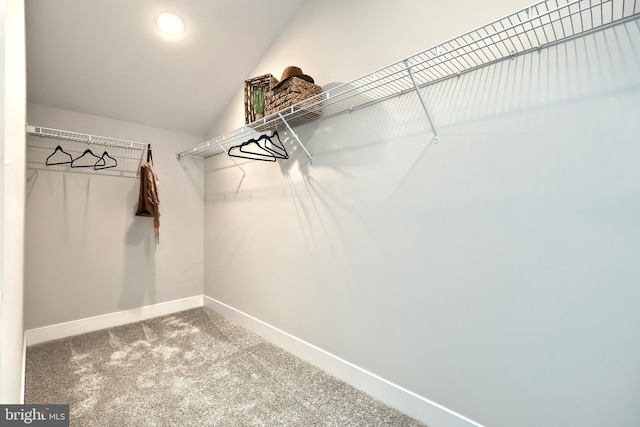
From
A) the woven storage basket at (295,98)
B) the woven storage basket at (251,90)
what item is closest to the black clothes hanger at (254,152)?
the woven storage basket at (251,90)

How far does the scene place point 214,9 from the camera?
7.63 feet

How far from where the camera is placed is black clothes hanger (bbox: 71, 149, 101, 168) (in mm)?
2865

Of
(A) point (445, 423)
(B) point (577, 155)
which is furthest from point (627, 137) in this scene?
(A) point (445, 423)

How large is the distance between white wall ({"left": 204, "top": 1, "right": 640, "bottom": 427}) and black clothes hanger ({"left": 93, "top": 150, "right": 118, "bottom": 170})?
2.08 metres

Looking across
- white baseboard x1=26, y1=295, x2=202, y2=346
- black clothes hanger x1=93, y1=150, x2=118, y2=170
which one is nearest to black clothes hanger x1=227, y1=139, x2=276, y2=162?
black clothes hanger x1=93, y1=150, x2=118, y2=170

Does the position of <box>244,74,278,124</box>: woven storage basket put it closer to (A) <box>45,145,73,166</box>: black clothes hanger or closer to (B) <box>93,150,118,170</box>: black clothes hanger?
(B) <box>93,150,118,170</box>: black clothes hanger

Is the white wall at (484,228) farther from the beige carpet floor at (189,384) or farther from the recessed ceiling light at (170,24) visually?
the recessed ceiling light at (170,24)

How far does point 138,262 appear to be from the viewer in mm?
3234

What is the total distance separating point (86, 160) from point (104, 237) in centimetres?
77

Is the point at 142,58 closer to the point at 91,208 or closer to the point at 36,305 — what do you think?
the point at 91,208

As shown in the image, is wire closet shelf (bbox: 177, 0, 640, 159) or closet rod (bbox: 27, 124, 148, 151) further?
closet rod (bbox: 27, 124, 148, 151)

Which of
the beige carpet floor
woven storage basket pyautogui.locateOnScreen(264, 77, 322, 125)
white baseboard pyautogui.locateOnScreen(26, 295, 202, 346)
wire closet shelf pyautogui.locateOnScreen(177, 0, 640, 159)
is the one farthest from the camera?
white baseboard pyautogui.locateOnScreen(26, 295, 202, 346)

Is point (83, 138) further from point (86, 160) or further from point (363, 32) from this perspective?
point (363, 32)

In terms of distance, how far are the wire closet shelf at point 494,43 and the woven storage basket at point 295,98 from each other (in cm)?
1
